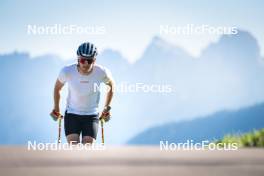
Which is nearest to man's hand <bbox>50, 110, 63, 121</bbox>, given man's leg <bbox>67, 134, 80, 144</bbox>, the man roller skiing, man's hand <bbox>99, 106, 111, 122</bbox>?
the man roller skiing

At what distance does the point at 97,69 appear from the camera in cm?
582

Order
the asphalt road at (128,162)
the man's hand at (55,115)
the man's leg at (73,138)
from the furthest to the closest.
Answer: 1. the man's leg at (73,138)
2. the man's hand at (55,115)
3. the asphalt road at (128,162)

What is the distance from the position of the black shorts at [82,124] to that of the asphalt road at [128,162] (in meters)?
0.31

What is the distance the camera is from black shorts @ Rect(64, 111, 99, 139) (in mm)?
5789

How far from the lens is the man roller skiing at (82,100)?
19.0 ft

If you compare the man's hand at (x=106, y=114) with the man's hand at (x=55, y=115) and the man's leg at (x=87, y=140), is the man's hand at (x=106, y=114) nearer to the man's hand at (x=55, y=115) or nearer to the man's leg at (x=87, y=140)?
the man's leg at (x=87, y=140)

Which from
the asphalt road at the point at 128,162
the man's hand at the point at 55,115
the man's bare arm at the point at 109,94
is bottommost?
the asphalt road at the point at 128,162

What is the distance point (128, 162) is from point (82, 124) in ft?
2.24

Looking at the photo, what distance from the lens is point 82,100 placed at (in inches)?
231

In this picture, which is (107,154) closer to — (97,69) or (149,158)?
(149,158)

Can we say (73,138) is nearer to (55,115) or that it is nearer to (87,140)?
(87,140)

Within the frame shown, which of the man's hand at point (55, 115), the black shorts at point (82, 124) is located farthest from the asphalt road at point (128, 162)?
the man's hand at point (55, 115)

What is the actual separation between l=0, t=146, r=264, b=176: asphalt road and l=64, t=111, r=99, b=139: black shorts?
12.3 inches

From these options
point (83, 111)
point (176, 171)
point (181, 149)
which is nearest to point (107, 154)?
point (181, 149)
